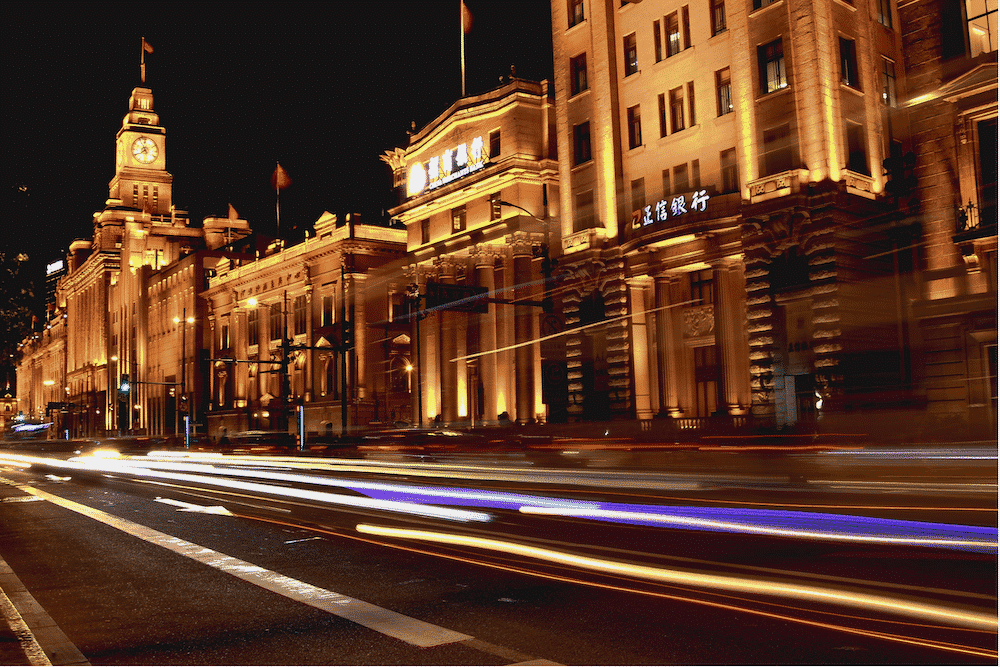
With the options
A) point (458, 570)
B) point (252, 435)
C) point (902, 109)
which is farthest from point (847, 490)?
point (252, 435)

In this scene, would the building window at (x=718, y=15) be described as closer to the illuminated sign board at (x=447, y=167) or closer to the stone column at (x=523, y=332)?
the stone column at (x=523, y=332)

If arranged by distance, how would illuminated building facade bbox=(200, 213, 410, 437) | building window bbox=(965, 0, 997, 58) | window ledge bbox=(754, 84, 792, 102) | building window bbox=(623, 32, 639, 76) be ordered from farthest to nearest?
illuminated building facade bbox=(200, 213, 410, 437), building window bbox=(623, 32, 639, 76), window ledge bbox=(754, 84, 792, 102), building window bbox=(965, 0, 997, 58)

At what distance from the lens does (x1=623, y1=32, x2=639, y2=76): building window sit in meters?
39.9

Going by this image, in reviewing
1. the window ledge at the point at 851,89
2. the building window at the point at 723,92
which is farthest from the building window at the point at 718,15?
the window ledge at the point at 851,89

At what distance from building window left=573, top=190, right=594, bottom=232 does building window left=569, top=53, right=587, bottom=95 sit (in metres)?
5.01

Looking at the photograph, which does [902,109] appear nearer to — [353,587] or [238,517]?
[238,517]

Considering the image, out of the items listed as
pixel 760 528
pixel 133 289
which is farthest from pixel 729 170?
pixel 133 289

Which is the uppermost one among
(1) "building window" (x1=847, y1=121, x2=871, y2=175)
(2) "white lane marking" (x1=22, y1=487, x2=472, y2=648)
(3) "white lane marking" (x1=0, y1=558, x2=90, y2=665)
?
(1) "building window" (x1=847, y1=121, x2=871, y2=175)

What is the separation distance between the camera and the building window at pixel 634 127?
39688 millimetres

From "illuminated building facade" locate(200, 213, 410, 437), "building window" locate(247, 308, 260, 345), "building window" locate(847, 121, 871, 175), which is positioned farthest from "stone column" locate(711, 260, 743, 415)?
"building window" locate(247, 308, 260, 345)

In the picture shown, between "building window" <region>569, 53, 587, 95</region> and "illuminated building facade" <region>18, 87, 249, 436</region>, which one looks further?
"illuminated building facade" <region>18, 87, 249, 436</region>

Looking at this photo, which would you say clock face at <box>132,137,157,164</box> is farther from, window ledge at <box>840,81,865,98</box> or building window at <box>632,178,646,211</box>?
window ledge at <box>840,81,865,98</box>

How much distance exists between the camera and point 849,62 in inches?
1296

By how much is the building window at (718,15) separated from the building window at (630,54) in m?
4.50
